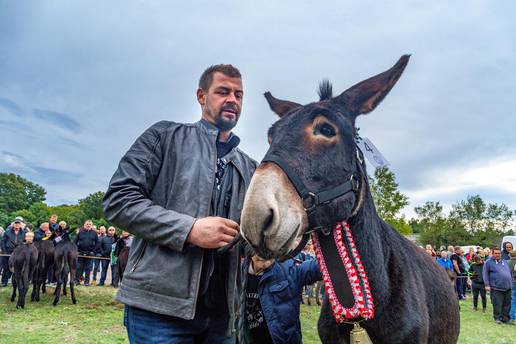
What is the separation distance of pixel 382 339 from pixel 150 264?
154 centimetres

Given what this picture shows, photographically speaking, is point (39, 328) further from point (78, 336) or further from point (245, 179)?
point (245, 179)

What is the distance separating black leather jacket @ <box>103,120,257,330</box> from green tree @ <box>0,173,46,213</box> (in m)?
78.2

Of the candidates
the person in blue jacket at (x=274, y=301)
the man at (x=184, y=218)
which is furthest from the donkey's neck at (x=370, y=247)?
the person in blue jacket at (x=274, y=301)

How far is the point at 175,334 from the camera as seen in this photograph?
2.28m

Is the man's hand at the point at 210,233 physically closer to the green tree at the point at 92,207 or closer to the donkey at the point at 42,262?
the donkey at the point at 42,262

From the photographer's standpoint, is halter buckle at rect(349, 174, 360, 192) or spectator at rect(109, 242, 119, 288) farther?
spectator at rect(109, 242, 119, 288)

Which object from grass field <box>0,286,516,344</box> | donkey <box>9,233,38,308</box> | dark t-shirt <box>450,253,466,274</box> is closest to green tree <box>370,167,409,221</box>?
dark t-shirt <box>450,253,466,274</box>

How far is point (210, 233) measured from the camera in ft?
7.02

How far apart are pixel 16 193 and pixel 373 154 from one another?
83.4m

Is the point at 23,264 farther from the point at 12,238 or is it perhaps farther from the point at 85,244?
the point at 85,244

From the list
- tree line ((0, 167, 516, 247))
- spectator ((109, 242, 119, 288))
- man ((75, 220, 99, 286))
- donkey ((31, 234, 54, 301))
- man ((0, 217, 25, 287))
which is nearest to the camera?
donkey ((31, 234, 54, 301))

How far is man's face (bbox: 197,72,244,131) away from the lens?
2754mm

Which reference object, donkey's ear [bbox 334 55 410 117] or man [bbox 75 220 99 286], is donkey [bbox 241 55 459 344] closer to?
donkey's ear [bbox 334 55 410 117]

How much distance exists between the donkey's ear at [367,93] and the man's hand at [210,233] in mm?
1259
